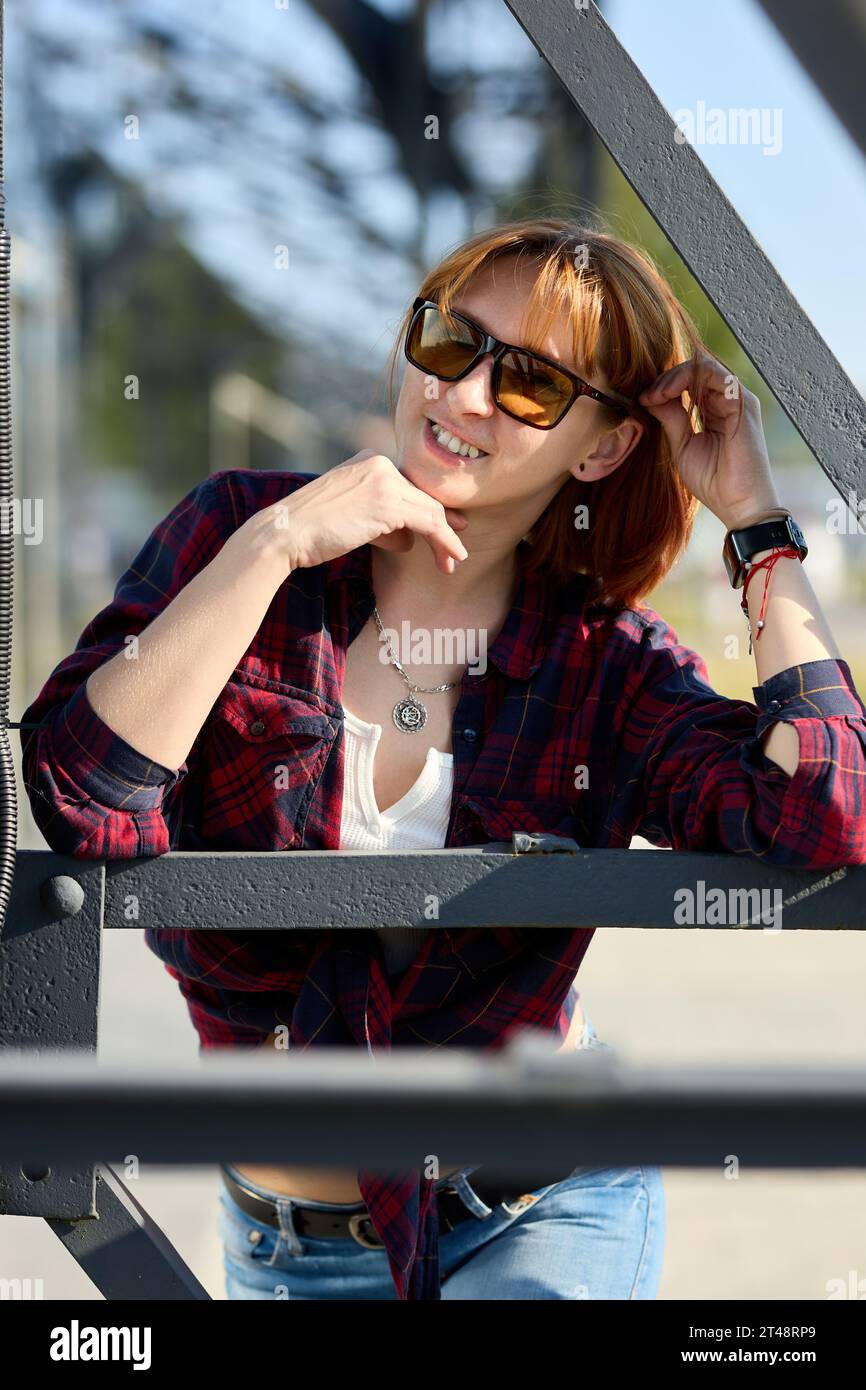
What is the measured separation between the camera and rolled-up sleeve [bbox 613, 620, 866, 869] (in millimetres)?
1420

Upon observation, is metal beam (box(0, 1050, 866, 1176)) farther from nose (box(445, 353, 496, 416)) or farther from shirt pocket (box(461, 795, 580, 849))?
nose (box(445, 353, 496, 416))

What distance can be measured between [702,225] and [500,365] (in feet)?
1.40

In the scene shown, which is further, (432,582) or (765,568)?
(432,582)

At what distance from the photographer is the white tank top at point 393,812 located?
5.49 feet

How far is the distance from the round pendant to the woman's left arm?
1.40ft

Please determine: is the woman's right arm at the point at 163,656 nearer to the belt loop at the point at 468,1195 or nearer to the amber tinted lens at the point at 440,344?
the amber tinted lens at the point at 440,344

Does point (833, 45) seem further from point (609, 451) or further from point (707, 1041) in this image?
point (707, 1041)

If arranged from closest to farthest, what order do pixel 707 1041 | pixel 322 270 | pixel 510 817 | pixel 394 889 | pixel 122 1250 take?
pixel 394 889, pixel 122 1250, pixel 510 817, pixel 707 1041, pixel 322 270

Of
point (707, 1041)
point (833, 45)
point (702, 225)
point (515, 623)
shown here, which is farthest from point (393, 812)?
point (707, 1041)

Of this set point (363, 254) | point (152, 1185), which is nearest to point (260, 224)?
point (363, 254)

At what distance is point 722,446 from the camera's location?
177 cm

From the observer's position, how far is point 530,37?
130 centimetres

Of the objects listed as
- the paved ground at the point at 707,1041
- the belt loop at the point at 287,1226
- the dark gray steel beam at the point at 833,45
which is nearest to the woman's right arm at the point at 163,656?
the belt loop at the point at 287,1226

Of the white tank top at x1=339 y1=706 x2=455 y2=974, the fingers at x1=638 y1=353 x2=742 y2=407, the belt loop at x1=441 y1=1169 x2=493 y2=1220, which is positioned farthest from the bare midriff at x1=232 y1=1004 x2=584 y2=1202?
the fingers at x1=638 y1=353 x2=742 y2=407
